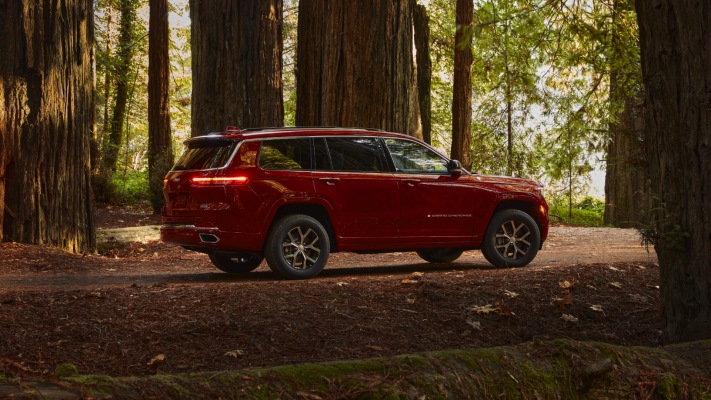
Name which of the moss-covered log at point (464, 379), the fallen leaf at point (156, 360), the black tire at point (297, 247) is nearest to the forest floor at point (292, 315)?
the fallen leaf at point (156, 360)

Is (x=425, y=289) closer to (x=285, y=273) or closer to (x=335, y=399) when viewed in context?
(x=285, y=273)

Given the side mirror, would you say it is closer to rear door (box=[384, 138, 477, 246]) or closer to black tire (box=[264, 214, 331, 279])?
rear door (box=[384, 138, 477, 246])

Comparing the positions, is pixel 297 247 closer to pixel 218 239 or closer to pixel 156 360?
pixel 218 239

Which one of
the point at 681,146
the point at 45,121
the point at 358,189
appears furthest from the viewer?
the point at 45,121

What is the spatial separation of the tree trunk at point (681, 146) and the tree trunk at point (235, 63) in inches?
343

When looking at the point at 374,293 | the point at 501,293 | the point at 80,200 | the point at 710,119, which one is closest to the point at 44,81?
the point at 80,200

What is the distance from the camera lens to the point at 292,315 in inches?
316

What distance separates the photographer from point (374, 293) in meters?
8.97

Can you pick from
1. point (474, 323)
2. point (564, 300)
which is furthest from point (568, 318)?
point (474, 323)

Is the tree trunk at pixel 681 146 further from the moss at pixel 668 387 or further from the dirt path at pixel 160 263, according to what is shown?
the dirt path at pixel 160 263

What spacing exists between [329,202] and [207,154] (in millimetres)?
1538

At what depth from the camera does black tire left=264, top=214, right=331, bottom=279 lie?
10.6 metres

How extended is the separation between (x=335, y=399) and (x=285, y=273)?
6524 mm

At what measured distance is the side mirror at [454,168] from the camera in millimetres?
11984
